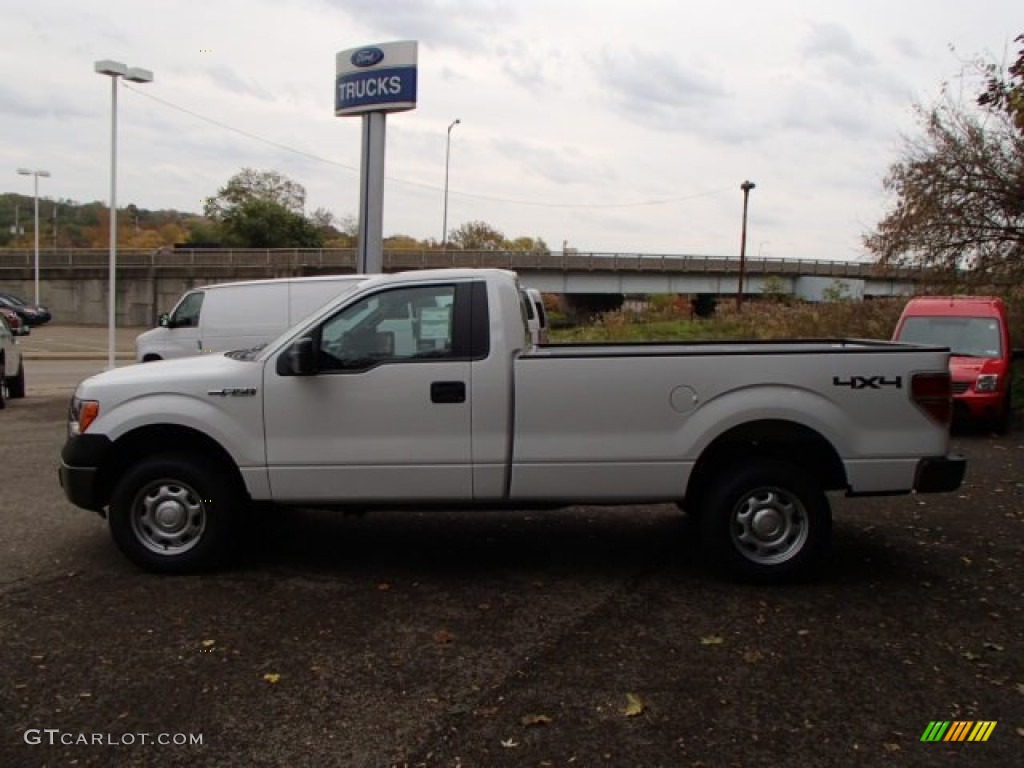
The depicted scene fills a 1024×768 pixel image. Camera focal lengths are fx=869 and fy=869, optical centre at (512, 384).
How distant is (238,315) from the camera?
48.0 ft

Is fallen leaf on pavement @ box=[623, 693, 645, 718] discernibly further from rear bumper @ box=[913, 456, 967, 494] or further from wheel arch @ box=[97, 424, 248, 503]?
wheel arch @ box=[97, 424, 248, 503]

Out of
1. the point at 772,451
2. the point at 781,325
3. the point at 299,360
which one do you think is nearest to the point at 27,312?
the point at 781,325

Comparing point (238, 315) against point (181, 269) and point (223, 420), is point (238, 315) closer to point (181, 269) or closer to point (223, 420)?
point (223, 420)

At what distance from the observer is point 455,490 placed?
521cm

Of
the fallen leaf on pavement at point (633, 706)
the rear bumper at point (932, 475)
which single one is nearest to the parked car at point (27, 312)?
the rear bumper at point (932, 475)

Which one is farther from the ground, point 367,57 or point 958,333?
point 367,57

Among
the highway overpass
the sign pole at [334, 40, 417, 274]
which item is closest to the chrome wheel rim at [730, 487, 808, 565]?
the sign pole at [334, 40, 417, 274]

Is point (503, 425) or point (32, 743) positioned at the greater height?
point (503, 425)

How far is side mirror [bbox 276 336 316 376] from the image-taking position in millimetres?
5102

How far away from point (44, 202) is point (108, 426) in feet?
377

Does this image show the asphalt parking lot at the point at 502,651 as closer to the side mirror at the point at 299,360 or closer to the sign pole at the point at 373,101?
the side mirror at the point at 299,360

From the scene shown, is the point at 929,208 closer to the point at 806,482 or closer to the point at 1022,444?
the point at 1022,444

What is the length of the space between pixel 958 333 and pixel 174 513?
11242 mm

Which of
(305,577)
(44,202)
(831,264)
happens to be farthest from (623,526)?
(44,202)
